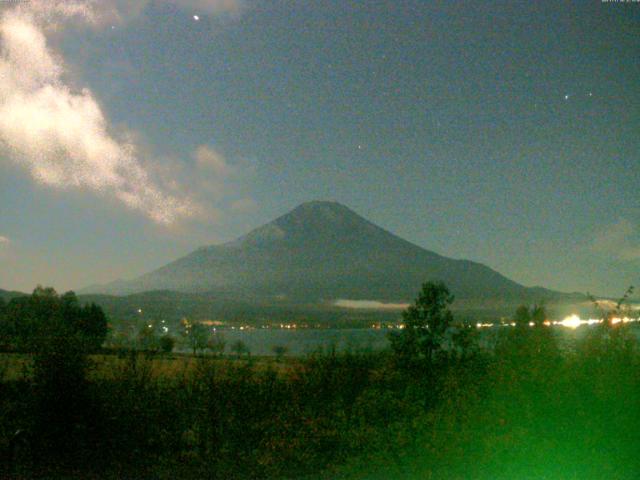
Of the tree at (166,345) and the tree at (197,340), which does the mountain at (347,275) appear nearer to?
the tree at (197,340)

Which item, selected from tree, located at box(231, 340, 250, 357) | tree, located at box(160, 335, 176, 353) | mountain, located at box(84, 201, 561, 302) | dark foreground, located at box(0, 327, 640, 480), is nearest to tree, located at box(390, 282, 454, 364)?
tree, located at box(231, 340, 250, 357)

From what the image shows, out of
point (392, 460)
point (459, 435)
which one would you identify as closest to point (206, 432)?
point (392, 460)

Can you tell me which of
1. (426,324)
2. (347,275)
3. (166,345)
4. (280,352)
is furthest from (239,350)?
(347,275)

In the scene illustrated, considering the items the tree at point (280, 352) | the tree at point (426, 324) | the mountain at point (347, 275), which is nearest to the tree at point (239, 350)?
the tree at point (280, 352)

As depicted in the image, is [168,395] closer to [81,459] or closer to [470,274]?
[81,459]

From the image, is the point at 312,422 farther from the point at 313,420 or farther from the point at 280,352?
the point at 280,352
